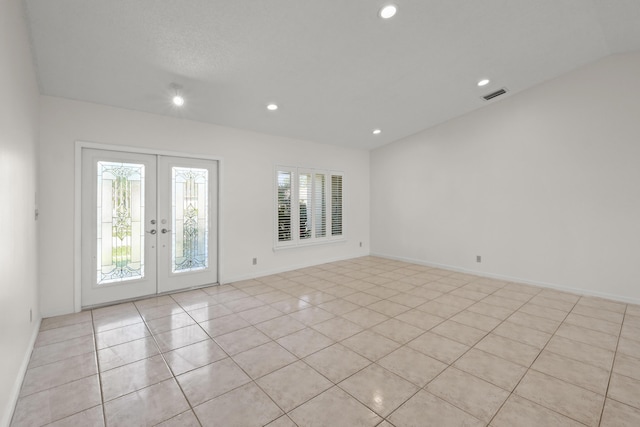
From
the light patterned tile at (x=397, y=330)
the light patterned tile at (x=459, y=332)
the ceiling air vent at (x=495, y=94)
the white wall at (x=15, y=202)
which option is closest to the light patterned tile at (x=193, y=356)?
the white wall at (x=15, y=202)

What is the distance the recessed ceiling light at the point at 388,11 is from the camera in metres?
2.61

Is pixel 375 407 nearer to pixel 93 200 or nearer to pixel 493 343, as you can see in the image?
pixel 493 343

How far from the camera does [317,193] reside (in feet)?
19.8

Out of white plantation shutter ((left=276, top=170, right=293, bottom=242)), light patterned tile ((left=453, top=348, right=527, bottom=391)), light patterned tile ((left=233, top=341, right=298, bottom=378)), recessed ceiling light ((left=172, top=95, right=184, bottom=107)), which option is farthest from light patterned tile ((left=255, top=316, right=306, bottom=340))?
recessed ceiling light ((left=172, top=95, right=184, bottom=107))

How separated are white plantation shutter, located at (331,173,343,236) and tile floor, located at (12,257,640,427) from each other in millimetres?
2588

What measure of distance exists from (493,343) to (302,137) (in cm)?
453

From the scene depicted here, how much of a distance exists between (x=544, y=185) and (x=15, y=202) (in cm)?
627

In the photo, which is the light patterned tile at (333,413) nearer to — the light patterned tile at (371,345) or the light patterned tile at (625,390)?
the light patterned tile at (371,345)

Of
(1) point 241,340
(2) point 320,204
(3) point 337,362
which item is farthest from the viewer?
(2) point 320,204

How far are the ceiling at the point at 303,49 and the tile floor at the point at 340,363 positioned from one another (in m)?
2.80

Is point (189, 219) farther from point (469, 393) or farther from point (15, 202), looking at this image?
point (469, 393)

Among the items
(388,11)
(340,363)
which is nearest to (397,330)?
(340,363)

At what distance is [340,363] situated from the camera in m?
2.37

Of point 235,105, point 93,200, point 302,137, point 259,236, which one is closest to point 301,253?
point 259,236
